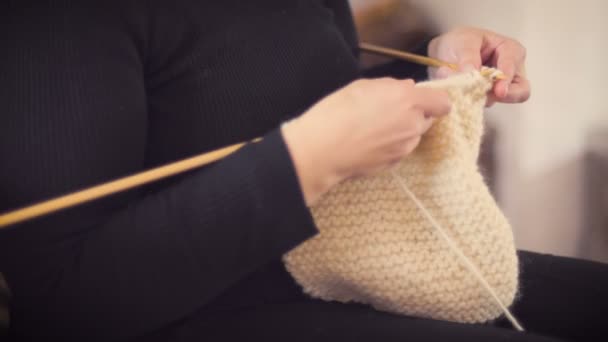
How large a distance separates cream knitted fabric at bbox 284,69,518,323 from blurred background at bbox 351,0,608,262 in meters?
0.48

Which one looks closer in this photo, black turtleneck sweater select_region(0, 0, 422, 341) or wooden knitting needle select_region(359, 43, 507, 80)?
black turtleneck sweater select_region(0, 0, 422, 341)

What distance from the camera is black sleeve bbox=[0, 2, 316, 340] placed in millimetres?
342

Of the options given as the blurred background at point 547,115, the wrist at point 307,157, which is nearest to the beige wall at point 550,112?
the blurred background at point 547,115

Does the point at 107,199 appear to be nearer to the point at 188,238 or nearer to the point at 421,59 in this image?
the point at 188,238

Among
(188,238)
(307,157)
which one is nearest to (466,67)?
(307,157)

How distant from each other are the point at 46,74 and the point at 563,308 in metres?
0.64

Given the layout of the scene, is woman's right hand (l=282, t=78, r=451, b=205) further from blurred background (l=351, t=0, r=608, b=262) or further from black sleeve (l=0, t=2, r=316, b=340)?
blurred background (l=351, t=0, r=608, b=262)

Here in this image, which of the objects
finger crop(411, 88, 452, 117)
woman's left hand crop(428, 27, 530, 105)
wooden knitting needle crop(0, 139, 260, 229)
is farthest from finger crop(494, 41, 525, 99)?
wooden knitting needle crop(0, 139, 260, 229)

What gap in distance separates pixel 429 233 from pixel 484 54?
372mm

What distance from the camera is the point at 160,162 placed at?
18.1 inches

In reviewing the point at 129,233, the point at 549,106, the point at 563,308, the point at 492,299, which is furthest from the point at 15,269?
the point at 549,106

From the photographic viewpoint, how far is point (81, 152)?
1.15 ft

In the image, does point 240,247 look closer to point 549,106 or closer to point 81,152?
point 81,152

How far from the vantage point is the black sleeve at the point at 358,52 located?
2.42 feet
